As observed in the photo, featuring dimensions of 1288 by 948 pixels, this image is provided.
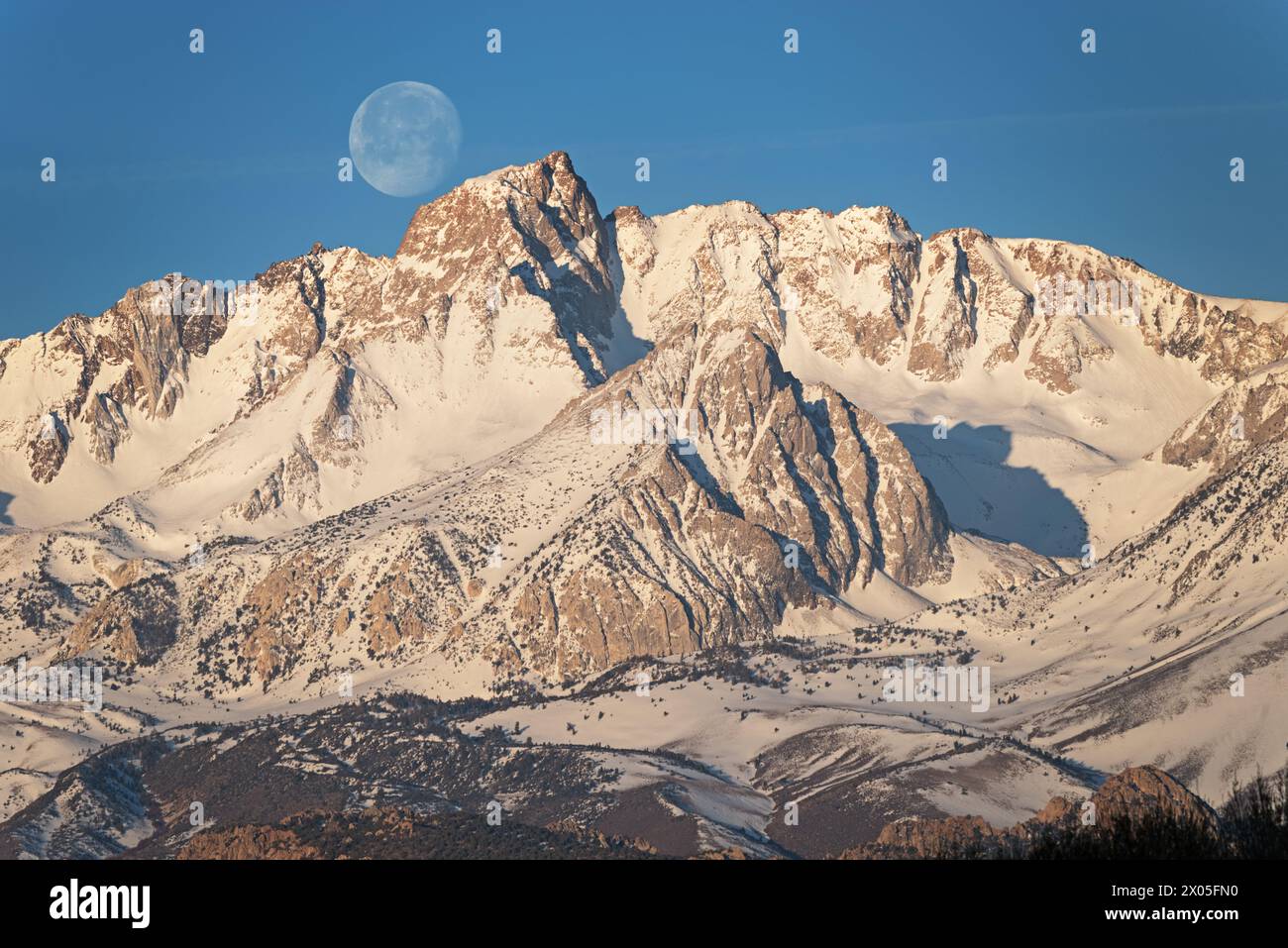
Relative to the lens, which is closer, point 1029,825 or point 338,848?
point 338,848
